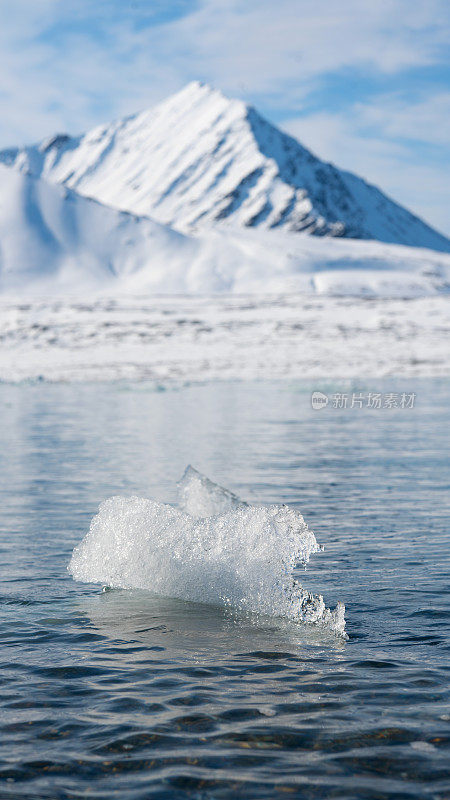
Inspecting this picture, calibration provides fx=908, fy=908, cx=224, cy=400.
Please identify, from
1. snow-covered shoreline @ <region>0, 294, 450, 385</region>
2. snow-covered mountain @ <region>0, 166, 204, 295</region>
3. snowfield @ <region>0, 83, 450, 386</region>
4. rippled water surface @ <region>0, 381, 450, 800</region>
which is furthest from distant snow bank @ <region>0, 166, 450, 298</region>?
rippled water surface @ <region>0, 381, 450, 800</region>

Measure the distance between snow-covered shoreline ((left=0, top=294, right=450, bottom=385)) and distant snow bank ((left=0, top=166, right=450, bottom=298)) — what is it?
83.3ft

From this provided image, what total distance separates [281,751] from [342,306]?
85096mm

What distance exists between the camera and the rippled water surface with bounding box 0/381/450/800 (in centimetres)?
482

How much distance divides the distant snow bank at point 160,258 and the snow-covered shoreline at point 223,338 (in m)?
25.4

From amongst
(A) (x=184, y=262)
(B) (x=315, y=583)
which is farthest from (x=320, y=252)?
(B) (x=315, y=583)

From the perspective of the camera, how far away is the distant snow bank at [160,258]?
124 m

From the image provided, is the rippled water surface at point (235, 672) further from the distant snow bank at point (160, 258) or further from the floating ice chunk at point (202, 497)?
the distant snow bank at point (160, 258)

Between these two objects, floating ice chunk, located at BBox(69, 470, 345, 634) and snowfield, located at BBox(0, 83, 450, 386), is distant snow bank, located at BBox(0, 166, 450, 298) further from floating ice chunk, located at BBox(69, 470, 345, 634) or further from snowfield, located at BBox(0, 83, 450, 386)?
floating ice chunk, located at BBox(69, 470, 345, 634)

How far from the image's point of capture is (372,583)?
348 inches

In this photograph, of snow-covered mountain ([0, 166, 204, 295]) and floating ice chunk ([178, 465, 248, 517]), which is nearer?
floating ice chunk ([178, 465, 248, 517])

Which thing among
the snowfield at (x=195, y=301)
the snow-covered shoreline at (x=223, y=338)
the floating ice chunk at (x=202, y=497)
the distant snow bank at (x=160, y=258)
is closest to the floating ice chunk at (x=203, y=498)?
the floating ice chunk at (x=202, y=497)

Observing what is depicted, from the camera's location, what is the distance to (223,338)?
251 feet

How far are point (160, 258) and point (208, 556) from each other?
133665 millimetres

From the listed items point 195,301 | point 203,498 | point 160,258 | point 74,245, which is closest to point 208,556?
point 203,498
